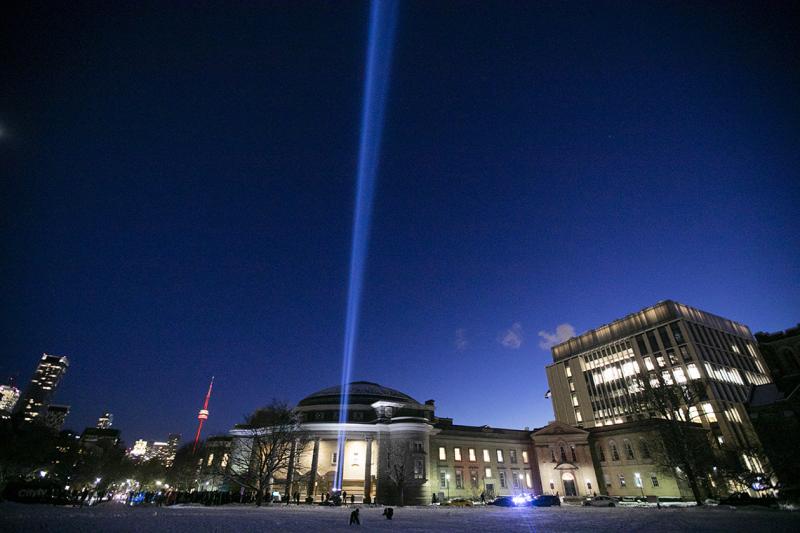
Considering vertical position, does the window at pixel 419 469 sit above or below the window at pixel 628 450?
below

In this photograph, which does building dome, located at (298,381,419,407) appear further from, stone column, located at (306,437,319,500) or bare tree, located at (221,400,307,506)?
stone column, located at (306,437,319,500)

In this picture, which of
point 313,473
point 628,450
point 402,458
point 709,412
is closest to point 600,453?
point 628,450

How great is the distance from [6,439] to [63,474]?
25.1 meters

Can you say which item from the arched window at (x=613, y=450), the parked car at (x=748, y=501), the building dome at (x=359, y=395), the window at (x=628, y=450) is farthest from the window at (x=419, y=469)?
the parked car at (x=748, y=501)

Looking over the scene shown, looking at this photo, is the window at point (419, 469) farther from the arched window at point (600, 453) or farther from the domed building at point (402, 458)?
the arched window at point (600, 453)

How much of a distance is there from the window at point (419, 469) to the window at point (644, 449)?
104ft

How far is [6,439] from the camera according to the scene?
52.4 meters

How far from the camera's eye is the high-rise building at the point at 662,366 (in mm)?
69500

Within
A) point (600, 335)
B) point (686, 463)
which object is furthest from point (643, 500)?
point (600, 335)

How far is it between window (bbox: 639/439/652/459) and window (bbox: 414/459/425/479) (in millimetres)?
31610

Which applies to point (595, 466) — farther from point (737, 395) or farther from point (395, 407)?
point (737, 395)

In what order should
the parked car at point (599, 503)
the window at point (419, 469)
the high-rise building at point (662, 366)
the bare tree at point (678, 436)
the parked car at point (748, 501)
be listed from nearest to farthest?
1. the parked car at point (748, 501)
2. the bare tree at point (678, 436)
3. the parked car at point (599, 503)
4. the window at point (419, 469)
5. the high-rise building at point (662, 366)

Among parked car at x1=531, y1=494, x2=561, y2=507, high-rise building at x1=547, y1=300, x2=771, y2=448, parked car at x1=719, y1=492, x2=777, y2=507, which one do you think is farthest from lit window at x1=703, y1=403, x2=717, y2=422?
parked car at x1=531, y1=494, x2=561, y2=507

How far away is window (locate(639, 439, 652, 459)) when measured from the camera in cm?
5401
